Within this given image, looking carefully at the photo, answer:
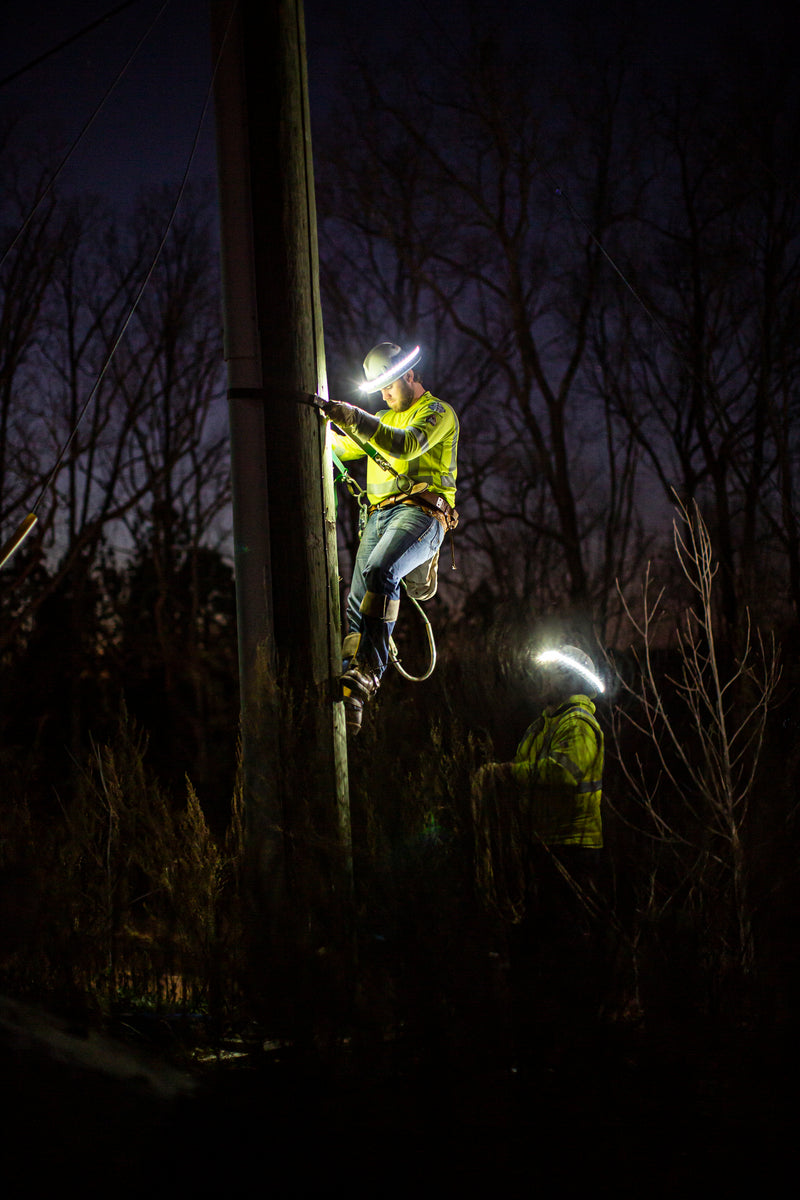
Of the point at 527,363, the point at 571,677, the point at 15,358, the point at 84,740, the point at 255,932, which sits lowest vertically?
the point at 255,932

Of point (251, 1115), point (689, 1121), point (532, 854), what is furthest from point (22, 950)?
point (689, 1121)

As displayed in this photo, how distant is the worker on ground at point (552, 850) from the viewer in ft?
15.3

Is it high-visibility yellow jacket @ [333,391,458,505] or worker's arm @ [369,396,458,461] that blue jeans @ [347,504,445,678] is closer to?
high-visibility yellow jacket @ [333,391,458,505]

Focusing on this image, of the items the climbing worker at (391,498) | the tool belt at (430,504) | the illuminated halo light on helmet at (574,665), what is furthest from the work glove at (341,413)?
the illuminated halo light on helmet at (574,665)

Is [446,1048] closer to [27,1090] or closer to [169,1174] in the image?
[169,1174]

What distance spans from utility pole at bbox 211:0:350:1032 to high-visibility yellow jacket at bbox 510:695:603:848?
1380 mm

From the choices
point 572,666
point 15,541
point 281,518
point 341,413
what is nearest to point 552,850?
point 572,666

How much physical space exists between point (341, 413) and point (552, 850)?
265cm

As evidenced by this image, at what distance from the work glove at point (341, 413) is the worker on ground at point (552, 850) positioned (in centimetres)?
191

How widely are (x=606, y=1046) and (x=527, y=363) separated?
2224 cm

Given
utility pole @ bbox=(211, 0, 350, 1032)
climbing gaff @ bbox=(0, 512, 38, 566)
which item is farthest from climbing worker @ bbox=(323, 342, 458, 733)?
climbing gaff @ bbox=(0, 512, 38, 566)

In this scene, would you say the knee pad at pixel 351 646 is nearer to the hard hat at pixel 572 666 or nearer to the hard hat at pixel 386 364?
the hard hat at pixel 386 364

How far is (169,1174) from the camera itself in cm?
343

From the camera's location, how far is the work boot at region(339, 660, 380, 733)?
14.5ft
